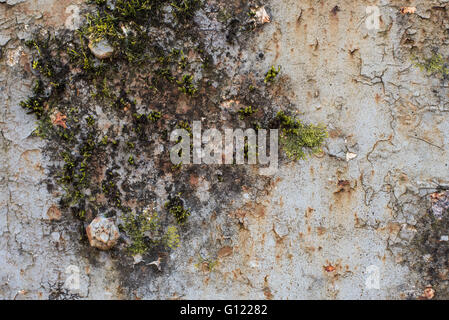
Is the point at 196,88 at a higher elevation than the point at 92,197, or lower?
higher

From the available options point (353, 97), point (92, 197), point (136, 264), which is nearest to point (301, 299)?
point (136, 264)

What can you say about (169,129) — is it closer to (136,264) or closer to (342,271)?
(136,264)

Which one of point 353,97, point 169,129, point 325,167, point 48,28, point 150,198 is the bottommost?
point 150,198

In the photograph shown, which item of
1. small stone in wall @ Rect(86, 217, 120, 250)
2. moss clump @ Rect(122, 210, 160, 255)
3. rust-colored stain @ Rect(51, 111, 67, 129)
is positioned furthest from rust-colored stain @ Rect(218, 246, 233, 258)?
rust-colored stain @ Rect(51, 111, 67, 129)

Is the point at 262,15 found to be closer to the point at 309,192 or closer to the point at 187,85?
the point at 187,85

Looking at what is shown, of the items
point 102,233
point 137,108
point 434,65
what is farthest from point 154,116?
point 434,65
